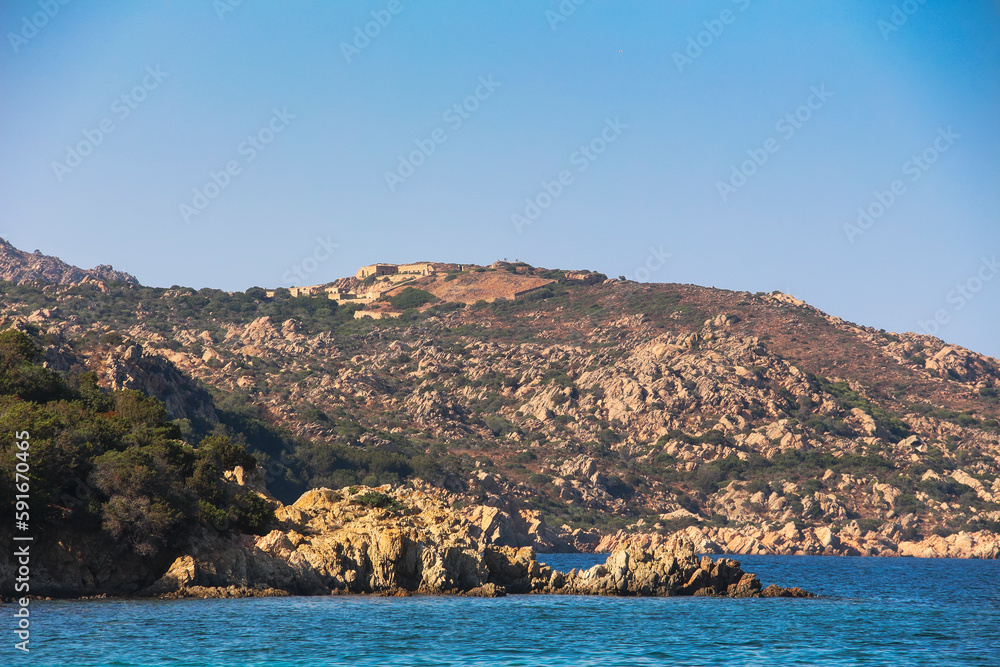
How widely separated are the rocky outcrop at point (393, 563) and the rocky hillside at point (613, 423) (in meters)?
28.0

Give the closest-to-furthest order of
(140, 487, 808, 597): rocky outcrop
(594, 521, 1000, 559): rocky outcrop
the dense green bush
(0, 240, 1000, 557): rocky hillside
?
the dense green bush → (140, 487, 808, 597): rocky outcrop → (0, 240, 1000, 557): rocky hillside → (594, 521, 1000, 559): rocky outcrop

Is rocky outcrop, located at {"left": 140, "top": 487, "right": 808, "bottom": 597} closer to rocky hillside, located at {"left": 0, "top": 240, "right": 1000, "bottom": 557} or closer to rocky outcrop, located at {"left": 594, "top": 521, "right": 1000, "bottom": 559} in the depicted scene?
rocky hillside, located at {"left": 0, "top": 240, "right": 1000, "bottom": 557}

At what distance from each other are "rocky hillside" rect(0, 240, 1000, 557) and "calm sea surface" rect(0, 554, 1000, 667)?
3770cm

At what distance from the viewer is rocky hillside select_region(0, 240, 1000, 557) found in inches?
4400

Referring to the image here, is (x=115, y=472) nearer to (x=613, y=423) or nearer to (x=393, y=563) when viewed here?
(x=393, y=563)

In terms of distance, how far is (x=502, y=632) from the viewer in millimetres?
38344

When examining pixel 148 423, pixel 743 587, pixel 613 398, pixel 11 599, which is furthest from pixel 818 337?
pixel 11 599

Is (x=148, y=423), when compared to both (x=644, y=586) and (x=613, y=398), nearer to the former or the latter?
(x=644, y=586)

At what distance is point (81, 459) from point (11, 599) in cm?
776

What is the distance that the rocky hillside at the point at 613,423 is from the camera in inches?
4400

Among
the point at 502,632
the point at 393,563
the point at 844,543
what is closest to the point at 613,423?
the point at 844,543

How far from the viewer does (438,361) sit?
176m

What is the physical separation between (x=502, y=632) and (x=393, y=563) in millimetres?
12441

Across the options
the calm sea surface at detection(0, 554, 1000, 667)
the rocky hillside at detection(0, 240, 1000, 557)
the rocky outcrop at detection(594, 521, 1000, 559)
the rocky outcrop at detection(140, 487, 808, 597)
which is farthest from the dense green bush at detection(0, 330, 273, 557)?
the rocky outcrop at detection(594, 521, 1000, 559)
